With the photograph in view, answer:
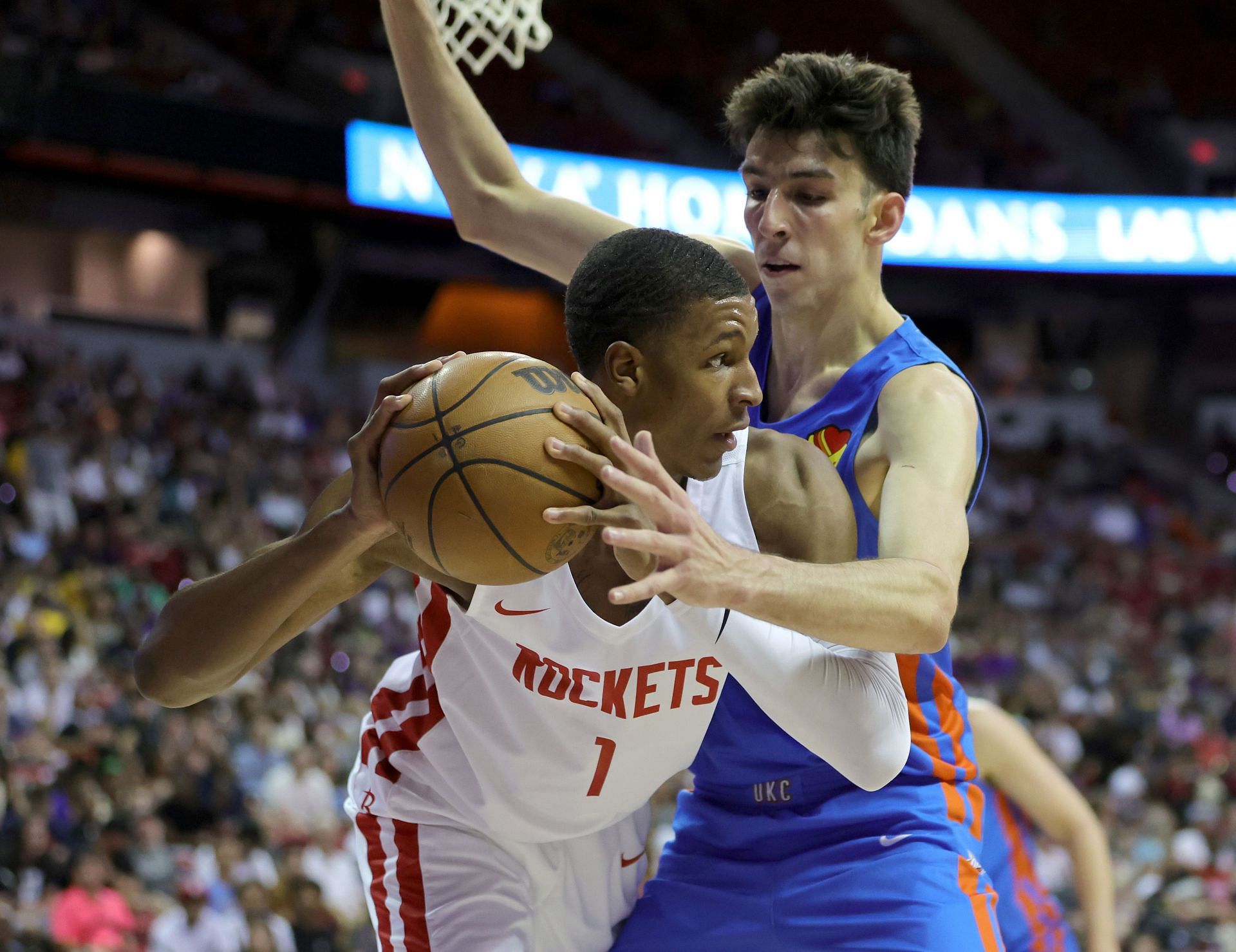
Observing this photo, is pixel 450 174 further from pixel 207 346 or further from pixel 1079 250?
pixel 1079 250

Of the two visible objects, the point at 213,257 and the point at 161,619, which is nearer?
the point at 161,619

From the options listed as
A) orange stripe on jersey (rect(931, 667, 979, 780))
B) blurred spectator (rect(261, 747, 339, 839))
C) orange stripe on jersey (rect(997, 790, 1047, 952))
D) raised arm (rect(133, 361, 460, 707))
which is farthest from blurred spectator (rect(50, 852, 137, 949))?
orange stripe on jersey (rect(931, 667, 979, 780))

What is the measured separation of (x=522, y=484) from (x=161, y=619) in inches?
31.2

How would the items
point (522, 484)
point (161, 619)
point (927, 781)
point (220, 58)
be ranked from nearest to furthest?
point (522, 484)
point (161, 619)
point (927, 781)
point (220, 58)

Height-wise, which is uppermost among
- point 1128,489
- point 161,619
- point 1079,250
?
point 161,619

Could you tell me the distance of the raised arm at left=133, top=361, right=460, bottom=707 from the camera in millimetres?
2078

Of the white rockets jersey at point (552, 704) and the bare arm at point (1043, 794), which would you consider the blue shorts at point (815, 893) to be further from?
the bare arm at point (1043, 794)

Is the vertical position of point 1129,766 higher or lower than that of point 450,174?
lower

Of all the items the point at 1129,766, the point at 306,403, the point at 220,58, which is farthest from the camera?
the point at 220,58

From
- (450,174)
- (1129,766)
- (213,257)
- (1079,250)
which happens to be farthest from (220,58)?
(450,174)

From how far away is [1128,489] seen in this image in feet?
59.4

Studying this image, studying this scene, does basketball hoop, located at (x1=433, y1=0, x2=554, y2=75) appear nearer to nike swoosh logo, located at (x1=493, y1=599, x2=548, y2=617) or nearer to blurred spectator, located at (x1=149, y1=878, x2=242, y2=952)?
nike swoosh logo, located at (x1=493, y1=599, x2=548, y2=617)

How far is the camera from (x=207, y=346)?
15.6 m

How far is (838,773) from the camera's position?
9.04 ft
